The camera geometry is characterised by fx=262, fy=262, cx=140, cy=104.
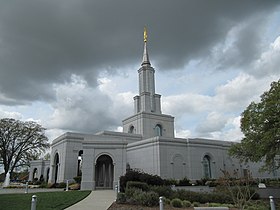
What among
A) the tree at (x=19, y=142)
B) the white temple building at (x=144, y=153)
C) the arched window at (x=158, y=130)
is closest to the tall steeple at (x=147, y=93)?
the white temple building at (x=144, y=153)

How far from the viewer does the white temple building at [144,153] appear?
30.0 metres

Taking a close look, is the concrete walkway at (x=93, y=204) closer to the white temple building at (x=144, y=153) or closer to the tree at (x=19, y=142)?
the white temple building at (x=144, y=153)

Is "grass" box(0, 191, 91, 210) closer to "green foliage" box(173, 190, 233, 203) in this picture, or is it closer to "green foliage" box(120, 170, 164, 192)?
"green foliage" box(120, 170, 164, 192)

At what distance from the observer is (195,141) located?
32438 mm

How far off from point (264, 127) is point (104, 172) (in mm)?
22065

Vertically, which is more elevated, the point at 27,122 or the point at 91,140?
the point at 27,122

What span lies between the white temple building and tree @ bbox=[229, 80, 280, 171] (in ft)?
34.3

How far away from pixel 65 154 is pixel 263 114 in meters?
26.1

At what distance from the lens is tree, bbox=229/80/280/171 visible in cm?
1803

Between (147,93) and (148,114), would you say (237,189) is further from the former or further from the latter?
(147,93)

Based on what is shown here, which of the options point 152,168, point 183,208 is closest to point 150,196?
point 183,208

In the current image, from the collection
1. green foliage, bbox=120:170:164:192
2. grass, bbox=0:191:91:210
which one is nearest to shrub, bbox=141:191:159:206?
grass, bbox=0:191:91:210

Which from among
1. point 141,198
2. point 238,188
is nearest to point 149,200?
point 141,198

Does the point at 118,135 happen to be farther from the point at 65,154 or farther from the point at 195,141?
the point at 195,141
